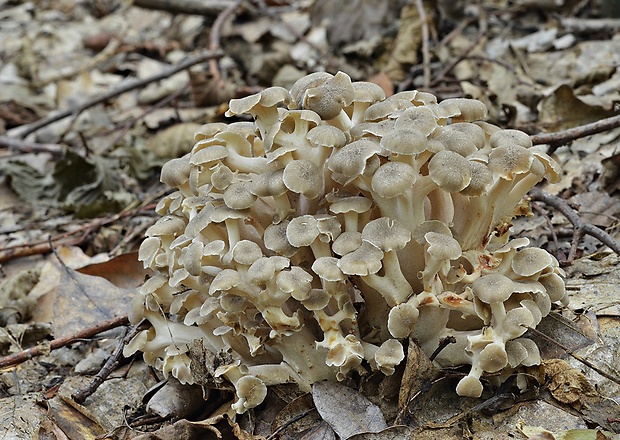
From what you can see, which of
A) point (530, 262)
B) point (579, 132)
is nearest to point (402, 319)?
point (530, 262)

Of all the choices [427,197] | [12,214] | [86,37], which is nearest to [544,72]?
[427,197]

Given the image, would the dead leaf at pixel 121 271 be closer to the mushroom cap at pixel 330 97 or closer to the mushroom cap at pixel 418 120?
the mushroom cap at pixel 330 97

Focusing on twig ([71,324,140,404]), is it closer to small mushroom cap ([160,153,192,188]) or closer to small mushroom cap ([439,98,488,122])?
small mushroom cap ([160,153,192,188])

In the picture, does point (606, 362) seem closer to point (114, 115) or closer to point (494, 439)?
point (494, 439)

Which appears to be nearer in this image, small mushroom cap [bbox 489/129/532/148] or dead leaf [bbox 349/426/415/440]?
dead leaf [bbox 349/426/415/440]

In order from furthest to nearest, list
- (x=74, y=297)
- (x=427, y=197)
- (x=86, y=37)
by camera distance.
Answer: (x=86, y=37)
(x=74, y=297)
(x=427, y=197)

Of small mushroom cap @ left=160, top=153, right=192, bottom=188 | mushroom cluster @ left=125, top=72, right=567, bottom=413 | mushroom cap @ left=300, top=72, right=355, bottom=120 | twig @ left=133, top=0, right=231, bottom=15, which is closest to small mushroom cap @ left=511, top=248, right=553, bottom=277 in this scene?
mushroom cluster @ left=125, top=72, right=567, bottom=413

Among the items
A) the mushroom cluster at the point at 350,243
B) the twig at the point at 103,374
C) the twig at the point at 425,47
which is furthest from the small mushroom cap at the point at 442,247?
the twig at the point at 425,47
